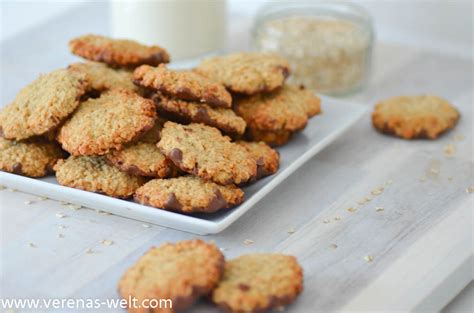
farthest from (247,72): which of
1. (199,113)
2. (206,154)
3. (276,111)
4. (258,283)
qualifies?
(258,283)

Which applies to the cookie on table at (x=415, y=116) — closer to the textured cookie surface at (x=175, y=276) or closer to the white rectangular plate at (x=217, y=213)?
the white rectangular plate at (x=217, y=213)

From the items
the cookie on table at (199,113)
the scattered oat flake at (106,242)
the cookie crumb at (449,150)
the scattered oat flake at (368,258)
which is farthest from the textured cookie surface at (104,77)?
the cookie crumb at (449,150)

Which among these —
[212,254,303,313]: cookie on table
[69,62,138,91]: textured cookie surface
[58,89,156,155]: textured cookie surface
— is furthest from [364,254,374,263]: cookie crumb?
[69,62,138,91]: textured cookie surface

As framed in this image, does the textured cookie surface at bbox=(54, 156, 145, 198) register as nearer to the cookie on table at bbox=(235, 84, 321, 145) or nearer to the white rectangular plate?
the white rectangular plate

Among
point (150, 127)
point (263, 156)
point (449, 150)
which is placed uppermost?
point (150, 127)

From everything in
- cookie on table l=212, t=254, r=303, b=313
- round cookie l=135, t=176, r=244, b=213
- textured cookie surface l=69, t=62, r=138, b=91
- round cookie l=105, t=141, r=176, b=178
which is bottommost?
cookie on table l=212, t=254, r=303, b=313

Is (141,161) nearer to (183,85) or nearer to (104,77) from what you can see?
(183,85)
